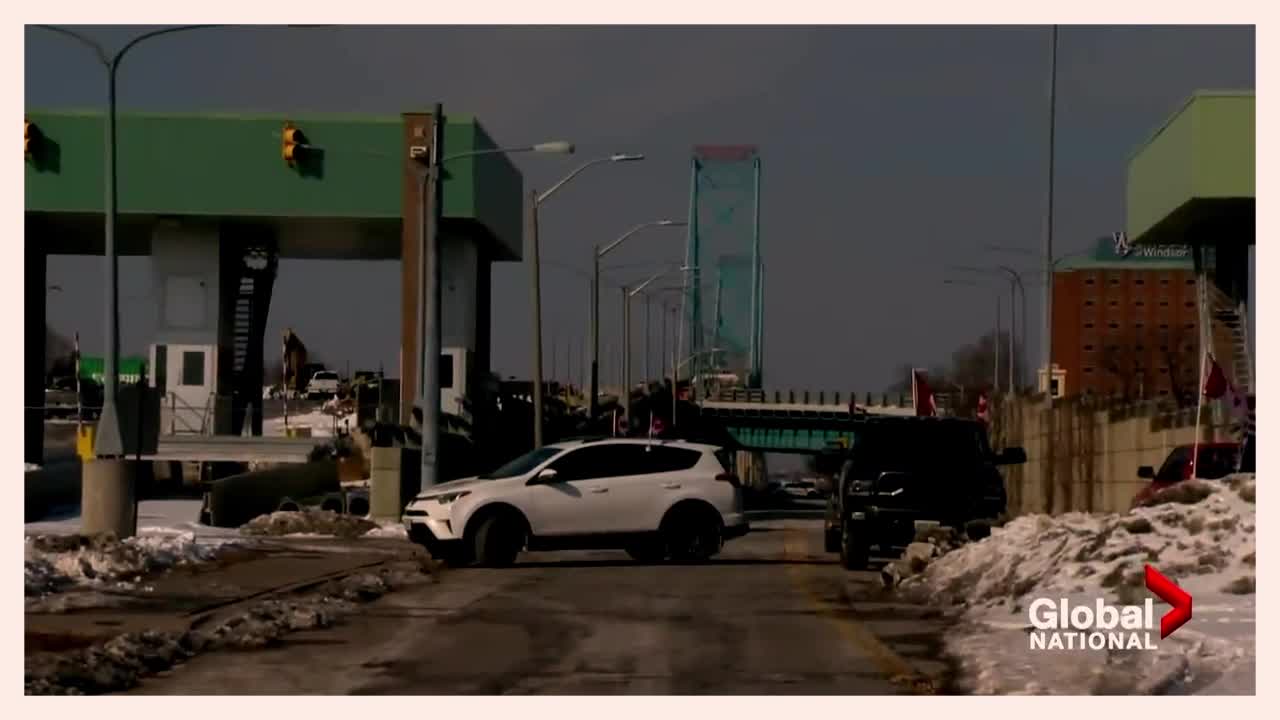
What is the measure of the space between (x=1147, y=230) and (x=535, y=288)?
20.7 meters

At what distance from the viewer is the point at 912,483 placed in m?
27.1

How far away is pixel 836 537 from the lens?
1235 inches

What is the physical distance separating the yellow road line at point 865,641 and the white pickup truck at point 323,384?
272 feet

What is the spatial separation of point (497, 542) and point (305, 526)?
1026 centimetres

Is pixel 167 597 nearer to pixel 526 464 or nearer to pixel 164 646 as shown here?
pixel 164 646

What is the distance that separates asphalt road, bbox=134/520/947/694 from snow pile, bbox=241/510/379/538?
12.0 m

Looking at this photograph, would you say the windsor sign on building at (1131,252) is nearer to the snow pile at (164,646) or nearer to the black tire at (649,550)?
the black tire at (649,550)

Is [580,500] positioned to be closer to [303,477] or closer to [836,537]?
[836,537]

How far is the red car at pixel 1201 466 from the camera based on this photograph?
32.1m

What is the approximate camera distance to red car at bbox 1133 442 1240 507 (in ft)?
105

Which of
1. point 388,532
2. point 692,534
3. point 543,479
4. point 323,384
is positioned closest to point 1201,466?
point 692,534

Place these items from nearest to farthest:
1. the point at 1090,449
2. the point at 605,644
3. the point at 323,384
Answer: the point at 605,644, the point at 1090,449, the point at 323,384

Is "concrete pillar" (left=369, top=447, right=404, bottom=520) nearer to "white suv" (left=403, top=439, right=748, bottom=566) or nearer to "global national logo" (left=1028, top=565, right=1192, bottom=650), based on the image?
"white suv" (left=403, top=439, right=748, bottom=566)

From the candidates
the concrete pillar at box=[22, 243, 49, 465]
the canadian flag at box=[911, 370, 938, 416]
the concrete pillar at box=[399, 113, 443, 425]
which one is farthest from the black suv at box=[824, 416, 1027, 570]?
the concrete pillar at box=[22, 243, 49, 465]
